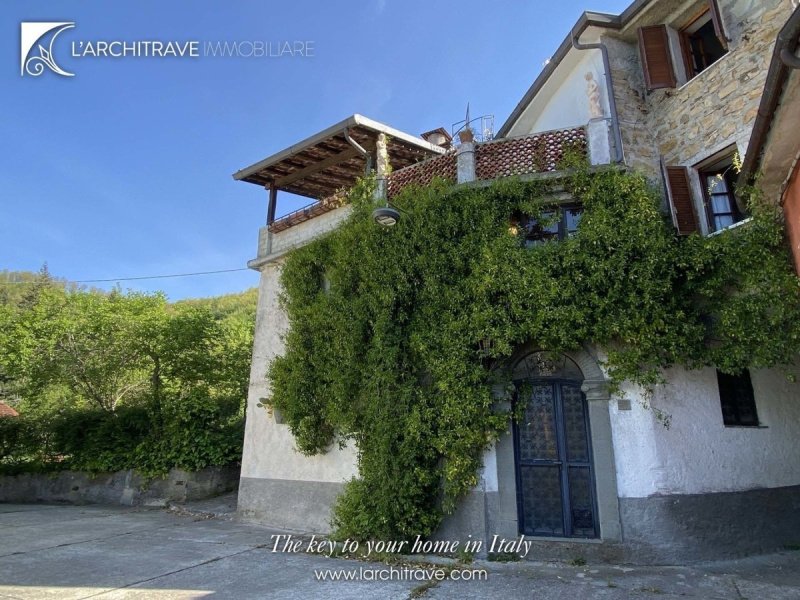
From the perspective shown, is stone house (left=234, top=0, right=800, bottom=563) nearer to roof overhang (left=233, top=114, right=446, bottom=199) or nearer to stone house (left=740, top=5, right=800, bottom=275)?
roof overhang (left=233, top=114, right=446, bottom=199)

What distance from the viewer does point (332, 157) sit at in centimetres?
1140

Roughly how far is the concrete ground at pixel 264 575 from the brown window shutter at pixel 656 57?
778cm

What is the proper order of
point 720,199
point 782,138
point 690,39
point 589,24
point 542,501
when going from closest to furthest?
1. point 782,138
2. point 542,501
3. point 720,199
4. point 690,39
5. point 589,24

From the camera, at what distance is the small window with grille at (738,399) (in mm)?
7695

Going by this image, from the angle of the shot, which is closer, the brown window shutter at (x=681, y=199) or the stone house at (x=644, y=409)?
the stone house at (x=644, y=409)

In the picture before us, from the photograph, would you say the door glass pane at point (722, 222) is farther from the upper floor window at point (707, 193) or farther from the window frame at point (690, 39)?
the window frame at point (690, 39)

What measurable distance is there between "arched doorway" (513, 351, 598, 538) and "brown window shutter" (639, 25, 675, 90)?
5296 millimetres

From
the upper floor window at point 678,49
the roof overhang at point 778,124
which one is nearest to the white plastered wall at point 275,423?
the upper floor window at point 678,49

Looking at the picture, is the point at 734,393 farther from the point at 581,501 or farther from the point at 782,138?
the point at 782,138

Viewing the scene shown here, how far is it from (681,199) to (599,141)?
1.67 meters

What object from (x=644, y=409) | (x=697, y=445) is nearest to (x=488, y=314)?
(x=644, y=409)

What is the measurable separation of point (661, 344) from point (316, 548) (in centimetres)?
609

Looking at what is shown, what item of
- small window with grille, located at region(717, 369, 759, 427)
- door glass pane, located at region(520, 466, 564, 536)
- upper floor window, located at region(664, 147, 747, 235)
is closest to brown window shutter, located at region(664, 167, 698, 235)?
upper floor window, located at region(664, 147, 747, 235)

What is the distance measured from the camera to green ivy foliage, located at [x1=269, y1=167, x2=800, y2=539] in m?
6.88
